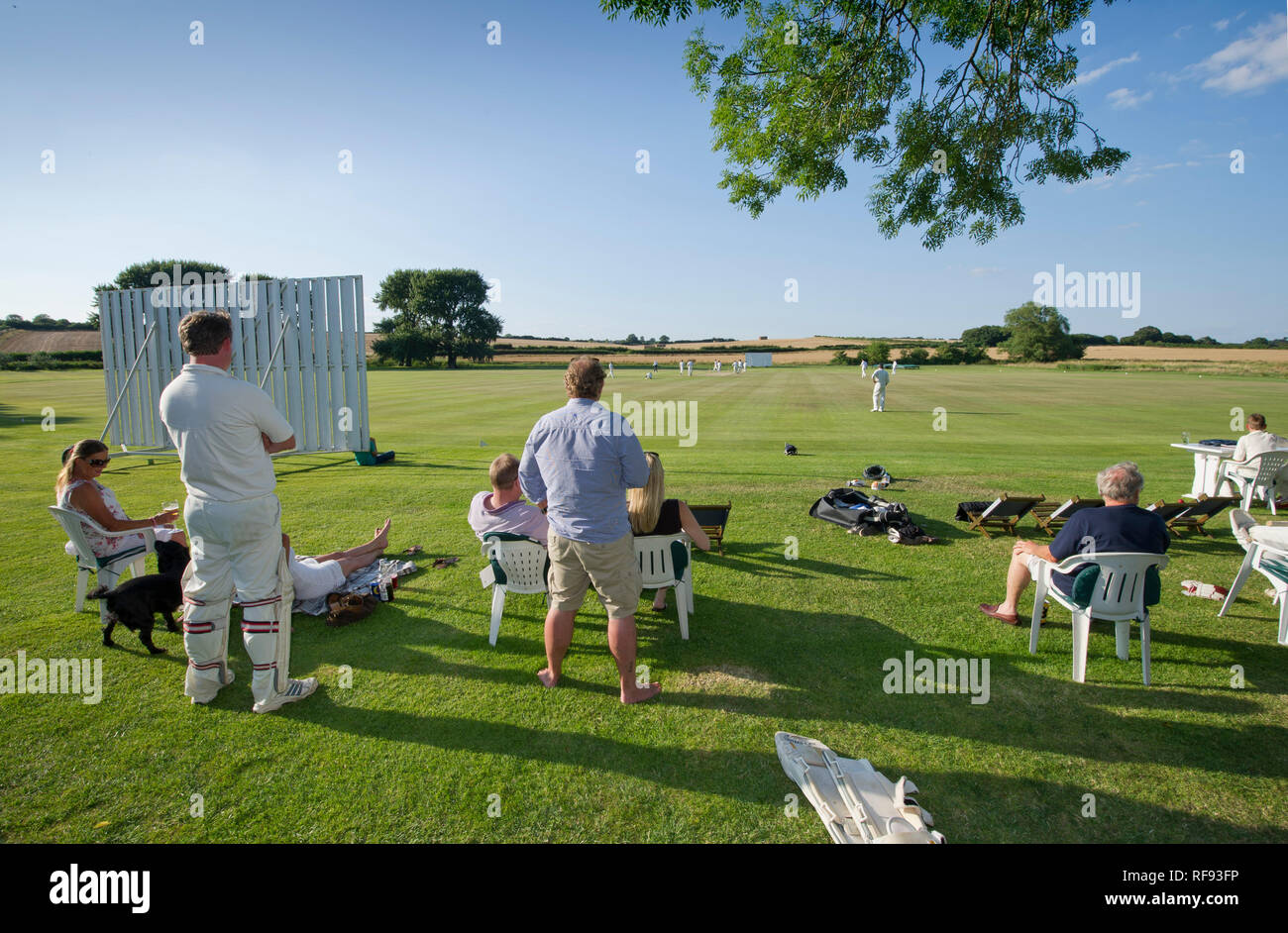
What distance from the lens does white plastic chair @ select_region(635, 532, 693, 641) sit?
5199 mm

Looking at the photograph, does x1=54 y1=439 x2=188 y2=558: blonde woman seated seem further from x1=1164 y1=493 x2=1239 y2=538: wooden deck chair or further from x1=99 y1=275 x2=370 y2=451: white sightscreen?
x1=1164 y1=493 x2=1239 y2=538: wooden deck chair

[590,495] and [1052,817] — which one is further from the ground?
[590,495]

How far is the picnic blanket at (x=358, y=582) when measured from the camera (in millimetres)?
5850

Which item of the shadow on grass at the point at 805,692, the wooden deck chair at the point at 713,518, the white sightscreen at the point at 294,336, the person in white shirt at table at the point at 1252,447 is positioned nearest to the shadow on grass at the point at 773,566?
the wooden deck chair at the point at 713,518

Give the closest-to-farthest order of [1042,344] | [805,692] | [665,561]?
1. [805,692]
2. [665,561]
3. [1042,344]

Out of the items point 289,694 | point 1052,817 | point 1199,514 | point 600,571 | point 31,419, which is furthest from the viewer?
point 31,419

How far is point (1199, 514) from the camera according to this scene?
840 cm

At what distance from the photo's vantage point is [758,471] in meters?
12.9

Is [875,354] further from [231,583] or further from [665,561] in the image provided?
[231,583]

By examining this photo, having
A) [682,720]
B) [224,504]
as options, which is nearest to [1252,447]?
[682,720]

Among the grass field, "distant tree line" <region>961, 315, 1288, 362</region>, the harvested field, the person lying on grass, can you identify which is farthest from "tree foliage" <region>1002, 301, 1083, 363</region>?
the harvested field

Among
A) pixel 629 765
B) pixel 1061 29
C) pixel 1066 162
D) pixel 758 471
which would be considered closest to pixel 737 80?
pixel 1061 29

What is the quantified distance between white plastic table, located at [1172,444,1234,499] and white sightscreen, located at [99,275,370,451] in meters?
17.2

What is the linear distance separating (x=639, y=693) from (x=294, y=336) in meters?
14.8
